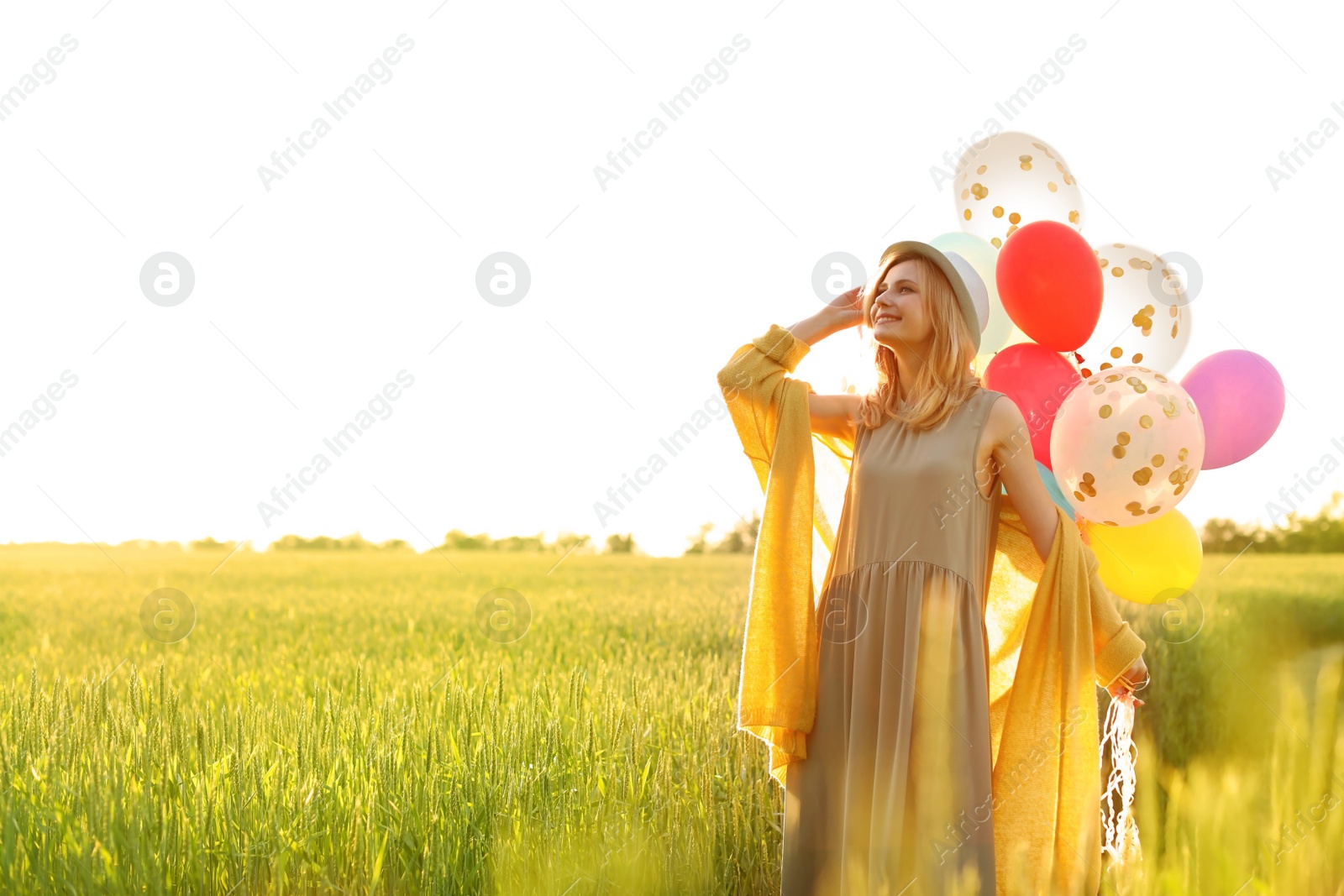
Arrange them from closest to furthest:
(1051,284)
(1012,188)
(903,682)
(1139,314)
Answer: (903,682) → (1051,284) → (1139,314) → (1012,188)

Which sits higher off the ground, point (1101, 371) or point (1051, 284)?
point (1051, 284)

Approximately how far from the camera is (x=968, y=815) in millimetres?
2562

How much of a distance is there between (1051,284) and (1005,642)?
1166 millimetres

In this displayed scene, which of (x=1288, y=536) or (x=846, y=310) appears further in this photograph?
(x=1288, y=536)

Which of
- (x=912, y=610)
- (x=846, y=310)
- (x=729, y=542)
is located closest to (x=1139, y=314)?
(x=846, y=310)

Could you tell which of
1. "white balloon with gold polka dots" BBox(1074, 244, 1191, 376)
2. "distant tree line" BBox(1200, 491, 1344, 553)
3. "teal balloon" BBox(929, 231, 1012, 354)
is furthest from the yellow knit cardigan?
"distant tree line" BBox(1200, 491, 1344, 553)

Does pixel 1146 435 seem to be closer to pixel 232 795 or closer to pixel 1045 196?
pixel 1045 196

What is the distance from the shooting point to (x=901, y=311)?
9.00ft

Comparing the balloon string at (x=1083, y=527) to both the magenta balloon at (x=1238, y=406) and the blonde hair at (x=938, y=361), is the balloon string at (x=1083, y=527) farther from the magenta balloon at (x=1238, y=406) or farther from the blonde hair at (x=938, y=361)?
the blonde hair at (x=938, y=361)

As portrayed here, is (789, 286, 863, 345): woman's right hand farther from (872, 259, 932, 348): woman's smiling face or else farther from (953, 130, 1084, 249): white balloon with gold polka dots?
(953, 130, 1084, 249): white balloon with gold polka dots

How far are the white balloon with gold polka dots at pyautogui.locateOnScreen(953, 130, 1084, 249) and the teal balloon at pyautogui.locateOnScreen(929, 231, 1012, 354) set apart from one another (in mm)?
341

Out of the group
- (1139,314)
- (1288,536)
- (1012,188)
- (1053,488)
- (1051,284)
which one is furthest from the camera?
(1288,536)

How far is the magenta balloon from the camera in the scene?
3.20 meters

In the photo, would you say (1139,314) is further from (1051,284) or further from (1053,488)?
(1053,488)
